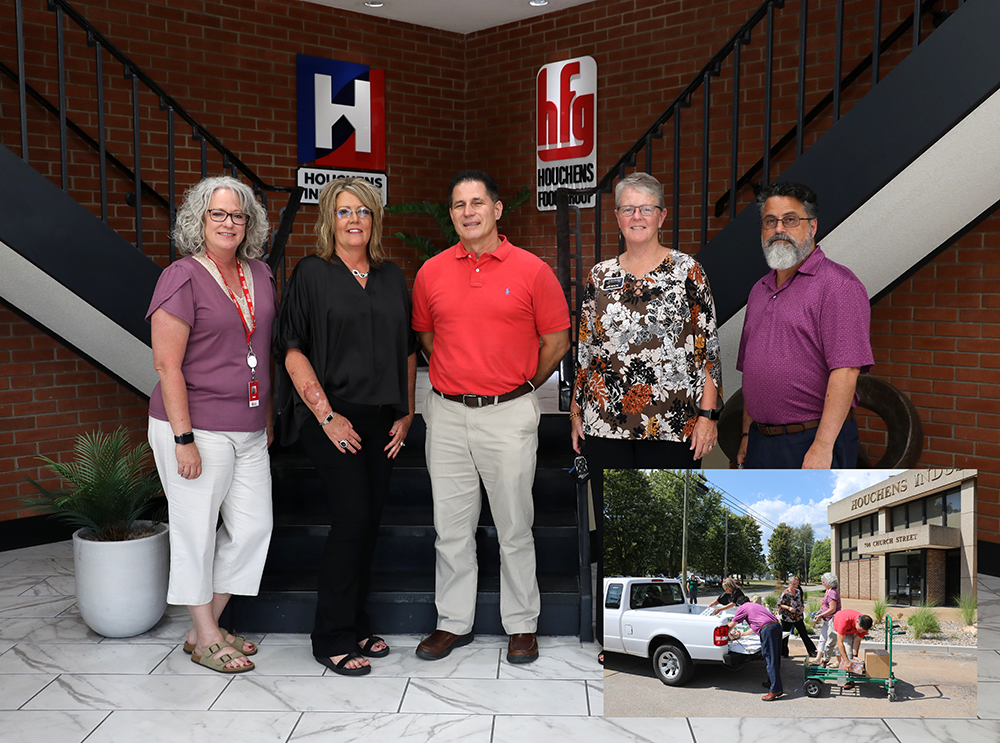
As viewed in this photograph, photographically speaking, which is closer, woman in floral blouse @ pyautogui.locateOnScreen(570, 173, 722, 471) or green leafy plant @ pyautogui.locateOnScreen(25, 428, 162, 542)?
woman in floral blouse @ pyautogui.locateOnScreen(570, 173, 722, 471)

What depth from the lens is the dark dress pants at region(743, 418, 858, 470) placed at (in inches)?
98.8

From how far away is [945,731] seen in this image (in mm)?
2441

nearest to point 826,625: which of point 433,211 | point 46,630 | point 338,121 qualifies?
point 46,630

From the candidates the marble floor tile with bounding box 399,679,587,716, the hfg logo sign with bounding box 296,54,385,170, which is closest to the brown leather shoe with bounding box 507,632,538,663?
the marble floor tile with bounding box 399,679,587,716

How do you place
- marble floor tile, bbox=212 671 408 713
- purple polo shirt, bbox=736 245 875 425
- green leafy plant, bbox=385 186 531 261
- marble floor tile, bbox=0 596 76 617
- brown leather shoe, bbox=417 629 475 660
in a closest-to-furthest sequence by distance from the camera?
1. purple polo shirt, bbox=736 245 875 425
2. marble floor tile, bbox=212 671 408 713
3. brown leather shoe, bbox=417 629 475 660
4. marble floor tile, bbox=0 596 76 617
5. green leafy plant, bbox=385 186 531 261

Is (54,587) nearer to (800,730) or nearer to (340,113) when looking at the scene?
(800,730)

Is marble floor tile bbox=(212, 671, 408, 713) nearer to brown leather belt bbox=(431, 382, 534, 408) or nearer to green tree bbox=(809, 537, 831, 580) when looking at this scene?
brown leather belt bbox=(431, 382, 534, 408)

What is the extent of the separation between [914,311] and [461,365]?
9.24 ft

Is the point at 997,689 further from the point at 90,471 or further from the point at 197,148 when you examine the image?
the point at 197,148

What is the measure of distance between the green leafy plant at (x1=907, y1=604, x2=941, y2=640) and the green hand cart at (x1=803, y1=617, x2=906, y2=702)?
0.07 metres

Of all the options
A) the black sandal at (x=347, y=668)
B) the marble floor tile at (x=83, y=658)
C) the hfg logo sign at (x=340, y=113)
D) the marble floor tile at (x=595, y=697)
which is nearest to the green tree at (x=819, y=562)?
the marble floor tile at (x=595, y=697)

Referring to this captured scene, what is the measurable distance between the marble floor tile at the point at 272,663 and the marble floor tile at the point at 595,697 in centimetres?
91

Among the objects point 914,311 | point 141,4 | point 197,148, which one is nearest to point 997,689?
point 914,311

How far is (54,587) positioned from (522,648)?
7.54 feet
